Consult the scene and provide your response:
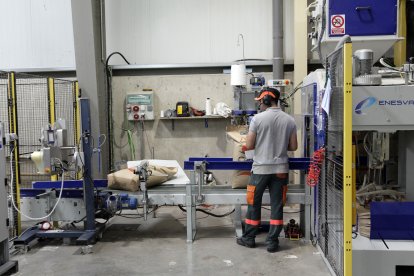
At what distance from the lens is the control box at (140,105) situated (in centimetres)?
624

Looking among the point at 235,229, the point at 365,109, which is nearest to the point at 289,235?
the point at 235,229

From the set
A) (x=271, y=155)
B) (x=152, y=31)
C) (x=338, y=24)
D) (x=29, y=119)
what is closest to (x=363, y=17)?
(x=338, y=24)

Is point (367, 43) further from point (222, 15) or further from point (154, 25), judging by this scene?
point (154, 25)

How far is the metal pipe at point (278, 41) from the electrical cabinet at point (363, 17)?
2602mm

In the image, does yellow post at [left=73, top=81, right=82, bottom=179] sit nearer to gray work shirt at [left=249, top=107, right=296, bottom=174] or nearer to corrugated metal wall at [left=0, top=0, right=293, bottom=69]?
corrugated metal wall at [left=0, top=0, right=293, bottom=69]

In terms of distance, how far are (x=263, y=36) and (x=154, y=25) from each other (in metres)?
1.71

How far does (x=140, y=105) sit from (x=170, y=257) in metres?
2.90

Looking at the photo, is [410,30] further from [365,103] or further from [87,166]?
[87,166]

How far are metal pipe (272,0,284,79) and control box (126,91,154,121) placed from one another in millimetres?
1900

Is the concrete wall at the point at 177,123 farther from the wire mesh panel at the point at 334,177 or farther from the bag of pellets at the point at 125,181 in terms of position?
the wire mesh panel at the point at 334,177

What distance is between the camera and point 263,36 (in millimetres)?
6328

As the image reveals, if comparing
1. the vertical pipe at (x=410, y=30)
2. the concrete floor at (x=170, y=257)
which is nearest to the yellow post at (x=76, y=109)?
the concrete floor at (x=170, y=257)

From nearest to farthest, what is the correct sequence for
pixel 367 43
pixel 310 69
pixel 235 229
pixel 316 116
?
pixel 367 43 < pixel 316 116 < pixel 235 229 < pixel 310 69

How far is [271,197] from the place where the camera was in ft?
13.2
